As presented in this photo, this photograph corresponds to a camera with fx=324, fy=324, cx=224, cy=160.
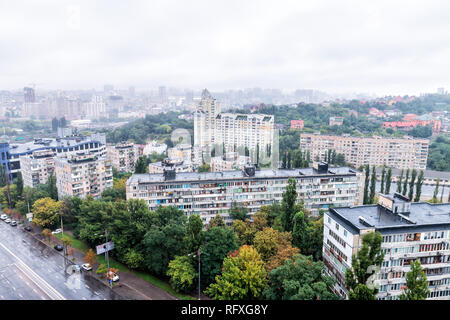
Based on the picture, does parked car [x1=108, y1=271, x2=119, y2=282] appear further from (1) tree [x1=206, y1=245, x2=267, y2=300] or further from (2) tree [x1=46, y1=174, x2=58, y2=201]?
(2) tree [x1=46, y1=174, x2=58, y2=201]

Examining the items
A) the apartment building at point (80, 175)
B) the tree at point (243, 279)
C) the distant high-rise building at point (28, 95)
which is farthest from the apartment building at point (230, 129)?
the distant high-rise building at point (28, 95)

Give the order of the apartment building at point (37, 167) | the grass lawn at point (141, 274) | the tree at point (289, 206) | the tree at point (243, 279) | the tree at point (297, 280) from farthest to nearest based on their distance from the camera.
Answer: the apartment building at point (37, 167) < the tree at point (289, 206) < the grass lawn at point (141, 274) < the tree at point (243, 279) < the tree at point (297, 280)

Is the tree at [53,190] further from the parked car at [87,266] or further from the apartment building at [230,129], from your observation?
the apartment building at [230,129]

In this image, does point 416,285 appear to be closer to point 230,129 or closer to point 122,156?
point 122,156

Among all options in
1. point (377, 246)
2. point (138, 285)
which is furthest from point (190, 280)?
point (377, 246)
